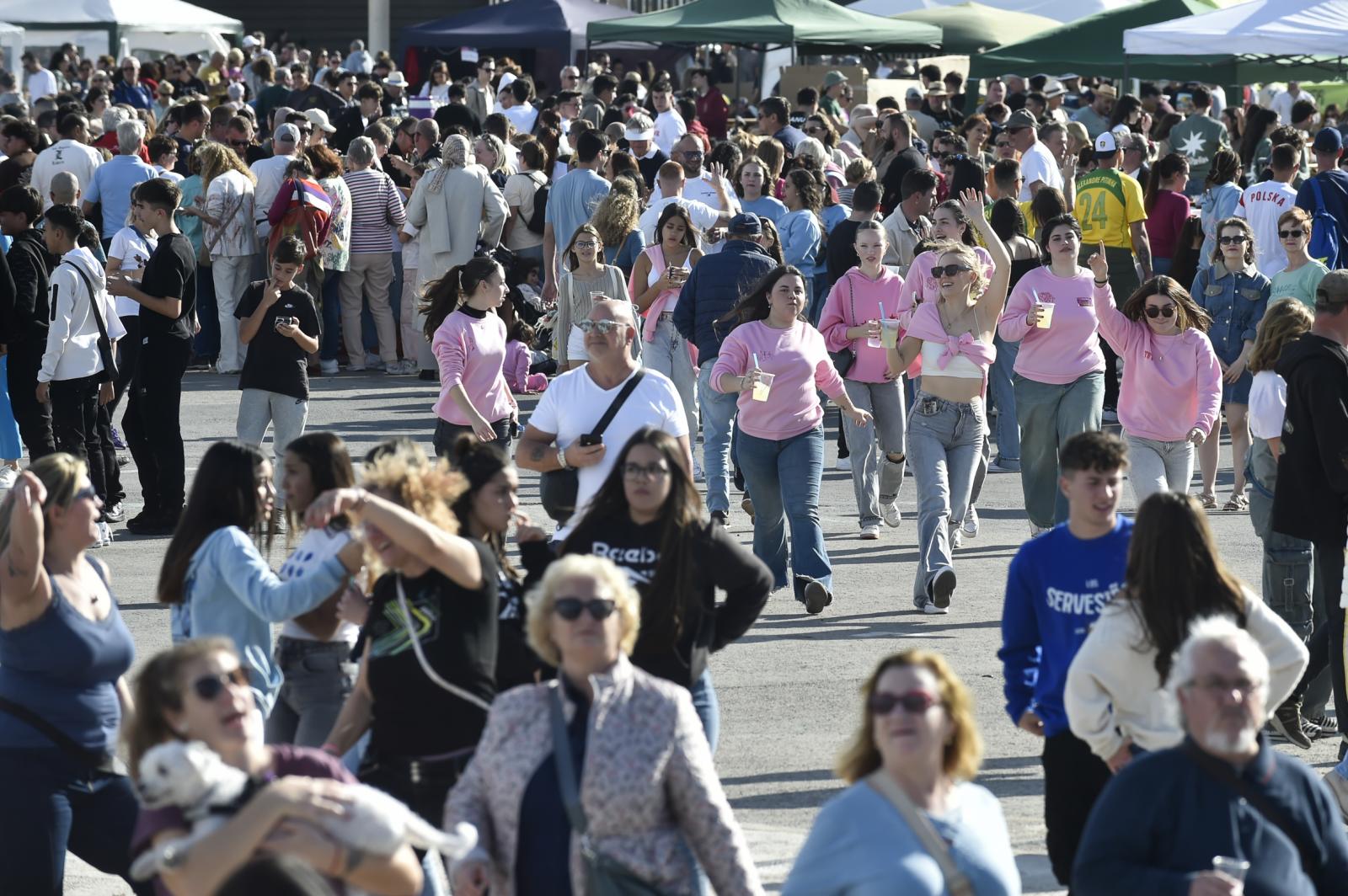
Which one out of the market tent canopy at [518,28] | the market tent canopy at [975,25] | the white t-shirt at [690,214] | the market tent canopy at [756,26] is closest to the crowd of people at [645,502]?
the white t-shirt at [690,214]

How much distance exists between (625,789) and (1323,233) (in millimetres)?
11387

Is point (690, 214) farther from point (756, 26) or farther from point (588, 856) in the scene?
point (756, 26)

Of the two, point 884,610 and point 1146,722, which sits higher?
point 1146,722

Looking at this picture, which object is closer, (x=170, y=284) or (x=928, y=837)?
(x=928, y=837)

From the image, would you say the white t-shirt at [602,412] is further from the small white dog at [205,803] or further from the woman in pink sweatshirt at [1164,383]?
the small white dog at [205,803]

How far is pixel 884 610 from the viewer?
10242mm

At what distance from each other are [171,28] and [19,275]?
23923 mm

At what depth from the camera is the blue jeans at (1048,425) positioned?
10.8 meters

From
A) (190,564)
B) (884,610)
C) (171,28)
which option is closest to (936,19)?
(171,28)

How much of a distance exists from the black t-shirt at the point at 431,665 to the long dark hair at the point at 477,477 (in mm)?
442

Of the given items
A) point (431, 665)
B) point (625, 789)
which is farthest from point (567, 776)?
point (431, 665)

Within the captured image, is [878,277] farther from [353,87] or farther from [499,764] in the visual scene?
[353,87]

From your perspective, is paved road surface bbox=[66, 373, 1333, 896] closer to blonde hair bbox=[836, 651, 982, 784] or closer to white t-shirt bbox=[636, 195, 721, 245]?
white t-shirt bbox=[636, 195, 721, 245]

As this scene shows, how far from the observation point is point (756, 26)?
2689 cm
